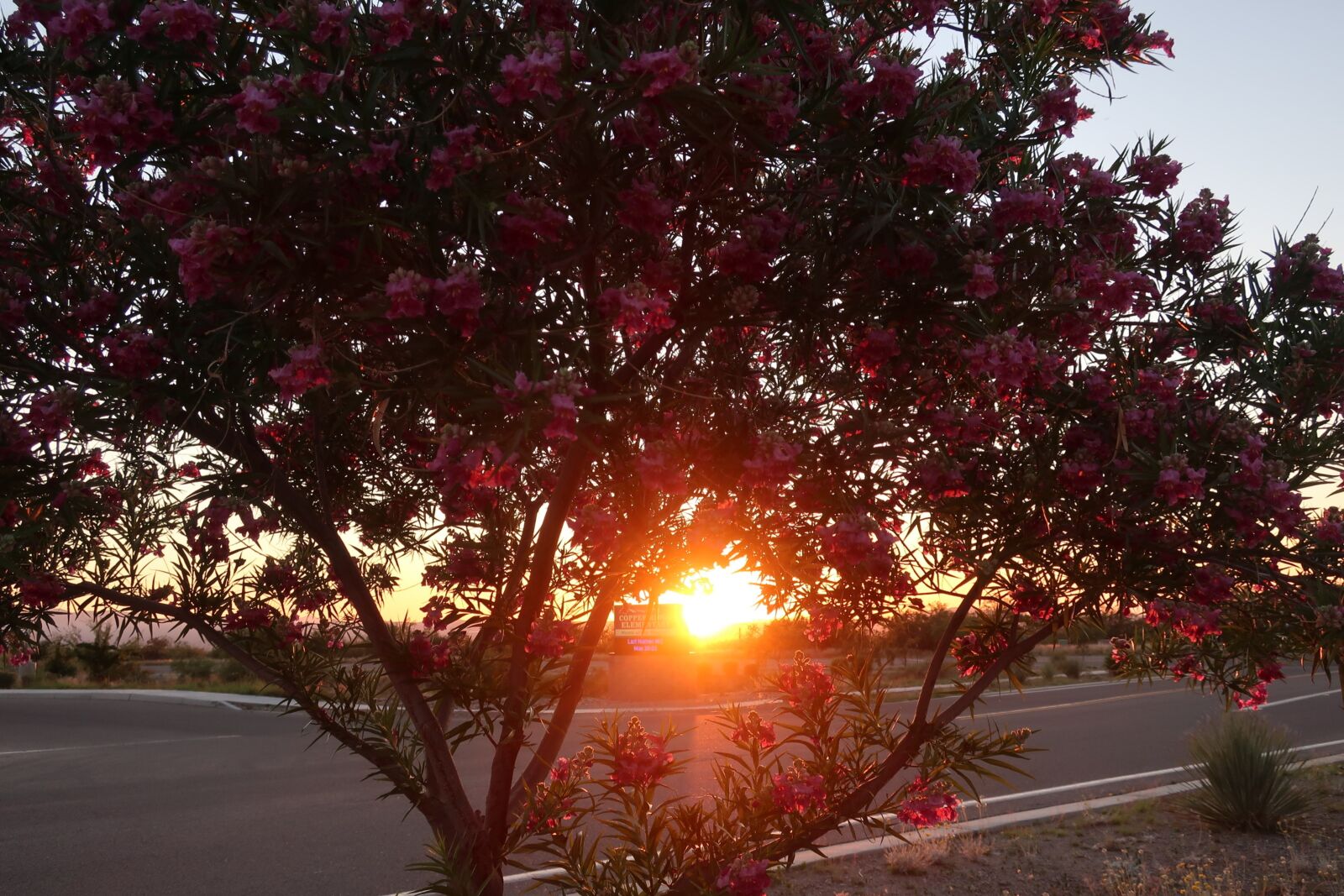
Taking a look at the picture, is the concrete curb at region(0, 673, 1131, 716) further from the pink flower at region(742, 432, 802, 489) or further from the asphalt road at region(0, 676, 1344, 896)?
the pink flower at region(742, 432, 802, 489)

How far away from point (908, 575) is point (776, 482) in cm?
119

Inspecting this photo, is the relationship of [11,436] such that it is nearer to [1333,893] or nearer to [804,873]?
[804,873]

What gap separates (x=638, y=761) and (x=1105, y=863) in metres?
4.89

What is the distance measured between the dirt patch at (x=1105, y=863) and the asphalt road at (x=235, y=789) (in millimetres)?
1105

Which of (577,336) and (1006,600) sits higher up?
(577,336)

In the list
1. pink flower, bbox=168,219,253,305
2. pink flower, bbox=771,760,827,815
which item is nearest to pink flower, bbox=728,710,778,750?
pink flower, bbox=771,760,827,815

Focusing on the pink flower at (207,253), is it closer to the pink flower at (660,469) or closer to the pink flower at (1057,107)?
the pink flower at (660,469)

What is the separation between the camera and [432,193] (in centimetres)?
248

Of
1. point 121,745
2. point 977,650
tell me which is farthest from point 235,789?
point 977,650

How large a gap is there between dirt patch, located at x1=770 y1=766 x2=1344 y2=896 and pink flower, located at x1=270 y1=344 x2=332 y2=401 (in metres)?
4.03

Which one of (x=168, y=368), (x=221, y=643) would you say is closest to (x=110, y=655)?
(x=221, y=643)

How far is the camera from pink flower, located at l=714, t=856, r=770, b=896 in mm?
3312

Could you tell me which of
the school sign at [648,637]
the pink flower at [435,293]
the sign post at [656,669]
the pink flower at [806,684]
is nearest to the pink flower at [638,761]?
the pink flower at [806,684]

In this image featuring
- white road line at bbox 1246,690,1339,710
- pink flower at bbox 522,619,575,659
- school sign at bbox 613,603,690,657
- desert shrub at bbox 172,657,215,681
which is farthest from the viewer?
desert shrub at bbox 172,657,215,681
